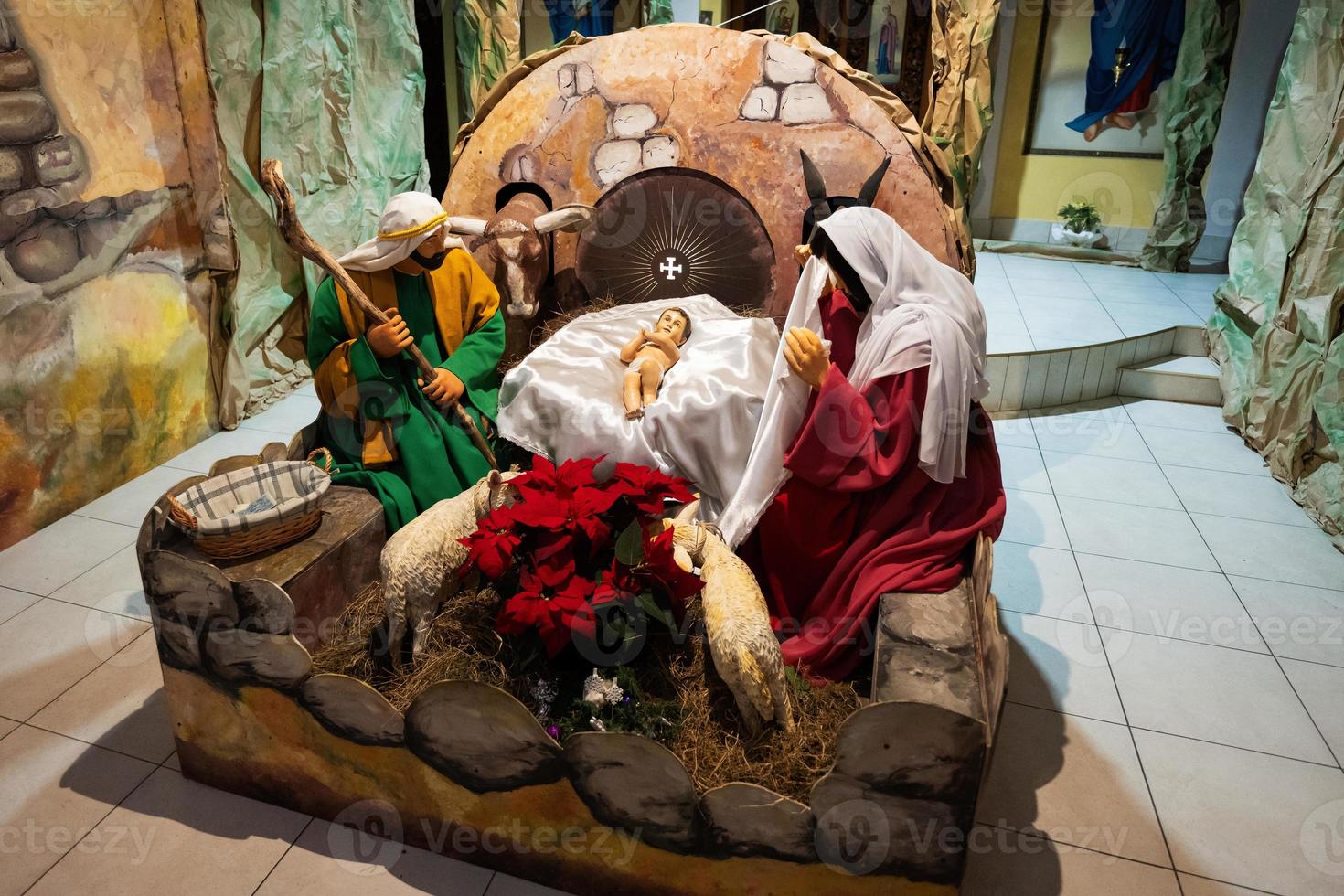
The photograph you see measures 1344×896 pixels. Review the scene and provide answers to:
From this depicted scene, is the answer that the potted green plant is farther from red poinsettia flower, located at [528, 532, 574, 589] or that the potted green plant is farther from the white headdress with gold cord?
red poinsettia flower, located at [528, 532, 574, 589]

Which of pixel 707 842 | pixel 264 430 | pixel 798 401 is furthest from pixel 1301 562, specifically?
pixel 264 430

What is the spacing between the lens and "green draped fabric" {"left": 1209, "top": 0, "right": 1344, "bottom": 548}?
3.94 m

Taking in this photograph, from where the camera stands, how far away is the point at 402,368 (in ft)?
9.41

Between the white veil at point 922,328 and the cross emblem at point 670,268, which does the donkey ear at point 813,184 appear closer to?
the cross emblem at point 670,268

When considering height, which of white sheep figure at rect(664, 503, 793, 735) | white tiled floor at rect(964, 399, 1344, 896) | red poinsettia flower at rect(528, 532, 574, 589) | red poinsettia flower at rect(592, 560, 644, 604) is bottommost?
white tiled floor at rect(964, 399, 1344, 896)

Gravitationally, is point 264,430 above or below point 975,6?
below

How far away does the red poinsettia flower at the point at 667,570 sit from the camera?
7.10 feet

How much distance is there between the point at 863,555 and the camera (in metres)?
2.51

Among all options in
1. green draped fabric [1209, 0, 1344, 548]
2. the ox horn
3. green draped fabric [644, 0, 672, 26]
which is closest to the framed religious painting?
green draped fabric [1209, 0, 1344, 548]

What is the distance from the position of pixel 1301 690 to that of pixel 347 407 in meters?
3.04

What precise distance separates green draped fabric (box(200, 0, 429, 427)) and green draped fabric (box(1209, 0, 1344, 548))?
4.71 m

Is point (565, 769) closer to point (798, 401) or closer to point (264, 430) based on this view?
point (798, 401)

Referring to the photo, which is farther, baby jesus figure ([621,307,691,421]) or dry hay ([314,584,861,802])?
baby jesus figure ([621,307,691,421])

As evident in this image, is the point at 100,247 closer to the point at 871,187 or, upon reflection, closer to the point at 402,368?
the point at 402,368
